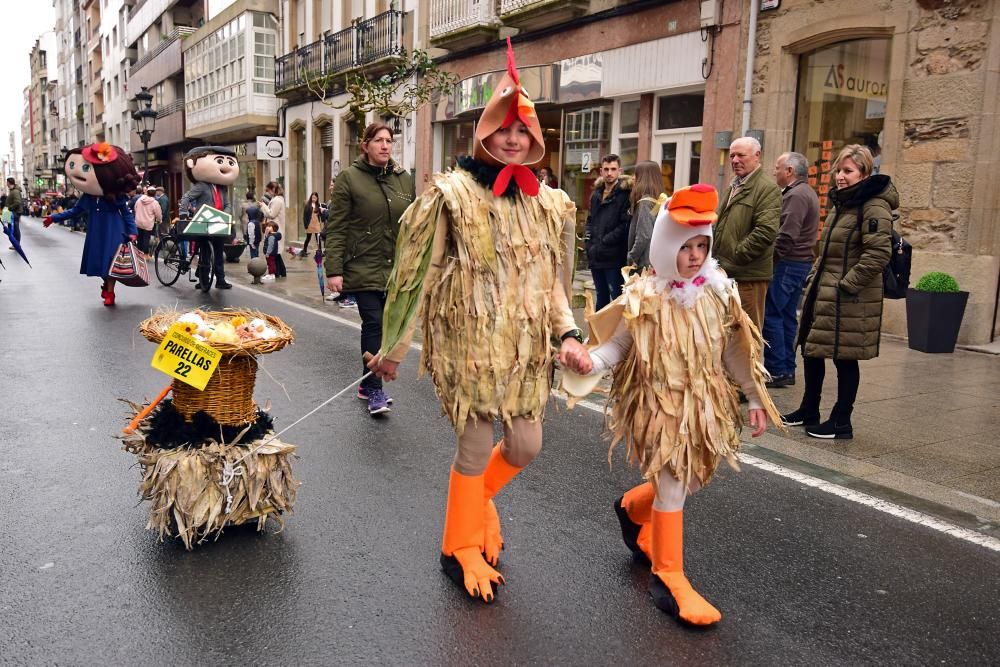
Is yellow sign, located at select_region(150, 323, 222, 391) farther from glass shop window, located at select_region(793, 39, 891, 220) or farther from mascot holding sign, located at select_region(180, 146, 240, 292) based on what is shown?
mascot holding sign, located at select_region(180, 146, 240, 292)

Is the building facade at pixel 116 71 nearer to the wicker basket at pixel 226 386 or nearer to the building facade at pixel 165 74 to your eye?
the building facade at pixel 165 74

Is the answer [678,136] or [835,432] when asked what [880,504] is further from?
[678,136]

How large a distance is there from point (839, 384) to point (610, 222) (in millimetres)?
3427

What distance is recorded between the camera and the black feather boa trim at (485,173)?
328 centimetres

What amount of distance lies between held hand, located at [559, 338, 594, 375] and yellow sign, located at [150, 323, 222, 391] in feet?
4.58

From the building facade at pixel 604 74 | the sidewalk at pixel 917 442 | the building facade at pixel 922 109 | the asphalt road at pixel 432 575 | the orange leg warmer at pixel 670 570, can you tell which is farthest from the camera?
the building facade at pixel 604 74

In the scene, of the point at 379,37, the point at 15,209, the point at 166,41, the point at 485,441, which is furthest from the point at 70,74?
the point at 485,441

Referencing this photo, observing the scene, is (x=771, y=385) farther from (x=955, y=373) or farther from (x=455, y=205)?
(x=455, y=205)

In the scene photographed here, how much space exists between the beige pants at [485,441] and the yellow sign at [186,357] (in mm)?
1072

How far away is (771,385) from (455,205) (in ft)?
15.7

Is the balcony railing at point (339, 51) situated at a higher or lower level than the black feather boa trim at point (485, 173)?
higher

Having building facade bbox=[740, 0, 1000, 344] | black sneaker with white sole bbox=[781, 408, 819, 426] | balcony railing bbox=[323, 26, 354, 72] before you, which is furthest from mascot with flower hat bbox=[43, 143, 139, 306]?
balcony railing bbox=[323, 26, 354, 72]

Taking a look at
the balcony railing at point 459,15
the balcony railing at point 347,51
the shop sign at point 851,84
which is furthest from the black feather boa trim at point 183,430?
the balcony railing at point 347,51

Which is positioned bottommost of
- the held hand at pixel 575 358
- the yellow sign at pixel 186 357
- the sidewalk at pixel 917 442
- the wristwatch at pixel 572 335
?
the sidewalk at pixel 917 442
